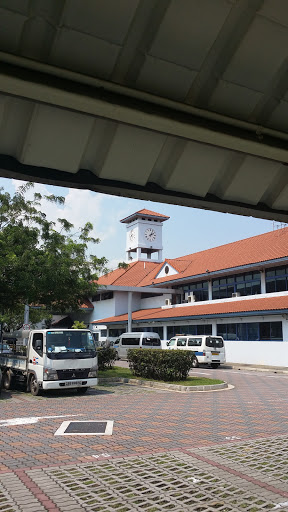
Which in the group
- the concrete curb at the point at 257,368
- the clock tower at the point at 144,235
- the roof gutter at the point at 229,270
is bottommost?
the concrete curb at the point at 257,368

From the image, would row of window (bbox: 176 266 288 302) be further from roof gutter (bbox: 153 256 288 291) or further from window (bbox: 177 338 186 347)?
window (bbox: 177 338 186 347)

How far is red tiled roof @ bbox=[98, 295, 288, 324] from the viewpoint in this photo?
28.2 m

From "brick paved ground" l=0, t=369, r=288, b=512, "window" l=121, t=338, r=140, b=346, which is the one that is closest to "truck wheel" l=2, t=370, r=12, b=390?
"brick paved ground" l=0, t=369, r=288, b=512

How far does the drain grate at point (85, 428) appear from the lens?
8.18 m

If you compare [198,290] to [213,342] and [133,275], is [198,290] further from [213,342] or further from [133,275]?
[133,275]

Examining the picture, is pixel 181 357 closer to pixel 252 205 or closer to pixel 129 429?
pixel 129 429

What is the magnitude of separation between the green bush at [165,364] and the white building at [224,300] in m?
8.85

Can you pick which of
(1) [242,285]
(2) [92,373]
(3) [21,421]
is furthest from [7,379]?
(1) [242,285]

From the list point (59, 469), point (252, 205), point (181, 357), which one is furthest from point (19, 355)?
point (252, 205)

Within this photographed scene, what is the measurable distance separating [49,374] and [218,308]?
2141 centimetres

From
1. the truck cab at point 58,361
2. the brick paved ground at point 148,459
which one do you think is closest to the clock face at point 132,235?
the truck cab at point 58,361

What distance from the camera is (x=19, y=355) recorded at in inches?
607

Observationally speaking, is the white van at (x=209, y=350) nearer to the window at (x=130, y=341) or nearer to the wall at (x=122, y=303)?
the window at (x=130, y=341)

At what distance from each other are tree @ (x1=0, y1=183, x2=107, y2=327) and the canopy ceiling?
43.3 ft
